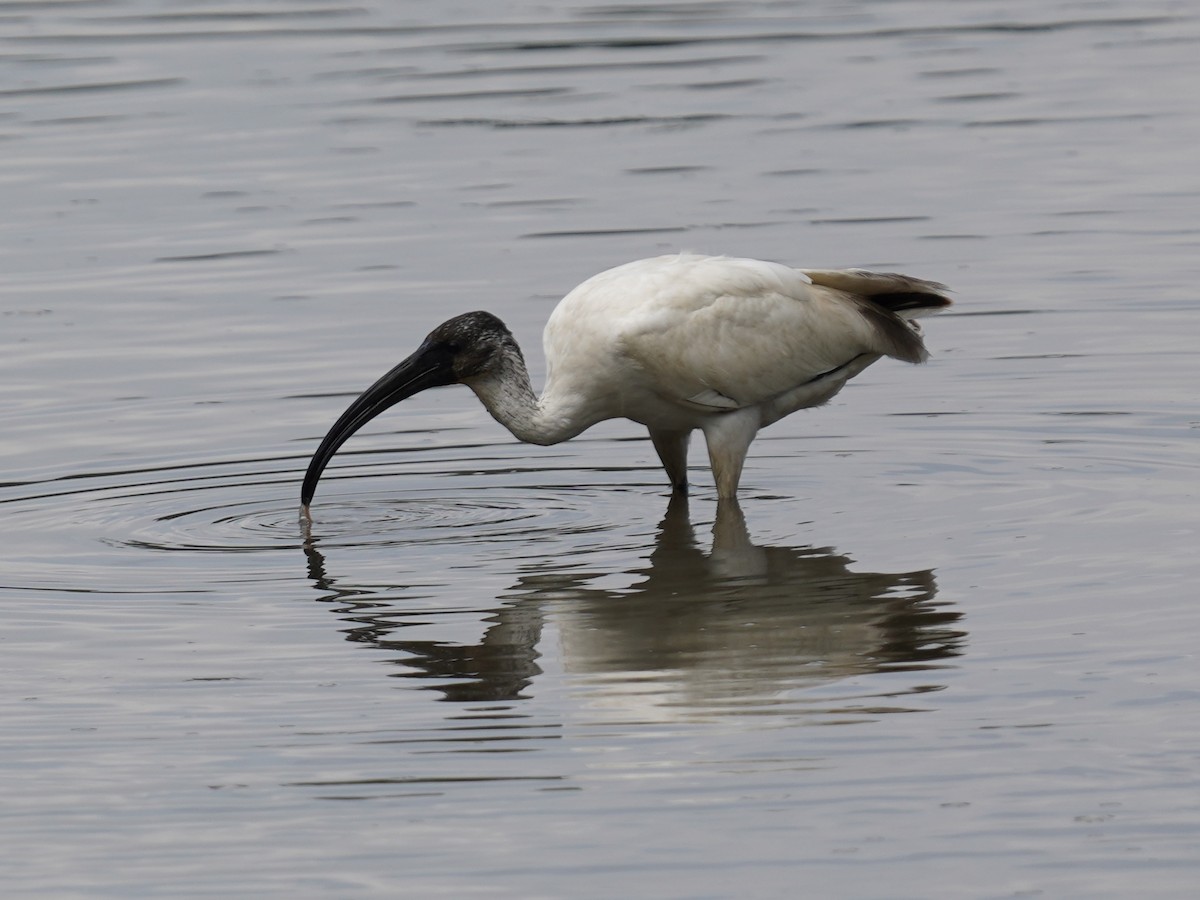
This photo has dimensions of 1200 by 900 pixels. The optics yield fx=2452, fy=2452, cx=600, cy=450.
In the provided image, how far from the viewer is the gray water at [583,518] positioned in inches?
236

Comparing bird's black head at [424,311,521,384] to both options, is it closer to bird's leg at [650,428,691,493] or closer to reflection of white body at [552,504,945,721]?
bird's leg at [650,428,691,493]

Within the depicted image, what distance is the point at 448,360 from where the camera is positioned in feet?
30.9

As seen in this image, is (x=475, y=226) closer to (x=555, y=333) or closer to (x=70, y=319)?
(x=70, y=319)

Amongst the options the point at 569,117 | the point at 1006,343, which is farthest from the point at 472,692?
the point at 569,117

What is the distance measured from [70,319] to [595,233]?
10.6 feet

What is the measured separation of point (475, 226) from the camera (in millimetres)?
15102

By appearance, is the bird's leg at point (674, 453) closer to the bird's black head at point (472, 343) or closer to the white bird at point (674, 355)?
the white bird at point (674, 355)

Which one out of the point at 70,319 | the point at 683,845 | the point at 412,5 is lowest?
the point at 683,845

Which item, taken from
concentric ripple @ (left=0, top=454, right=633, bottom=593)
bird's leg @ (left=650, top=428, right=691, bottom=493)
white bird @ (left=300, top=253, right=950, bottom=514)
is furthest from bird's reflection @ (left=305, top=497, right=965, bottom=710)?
bird's leg @ (left=650, top=428, right=691, bottom=493)

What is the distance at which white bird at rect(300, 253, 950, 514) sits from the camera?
9.28m

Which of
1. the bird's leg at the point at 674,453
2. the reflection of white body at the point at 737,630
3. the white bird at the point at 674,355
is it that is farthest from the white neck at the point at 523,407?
the reflection of white body at the point at 737,630

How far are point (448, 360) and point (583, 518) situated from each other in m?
0.82

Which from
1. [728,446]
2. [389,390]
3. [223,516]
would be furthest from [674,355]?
[223,516]

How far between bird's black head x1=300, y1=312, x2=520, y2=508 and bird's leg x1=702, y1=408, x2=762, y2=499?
2.81ft
